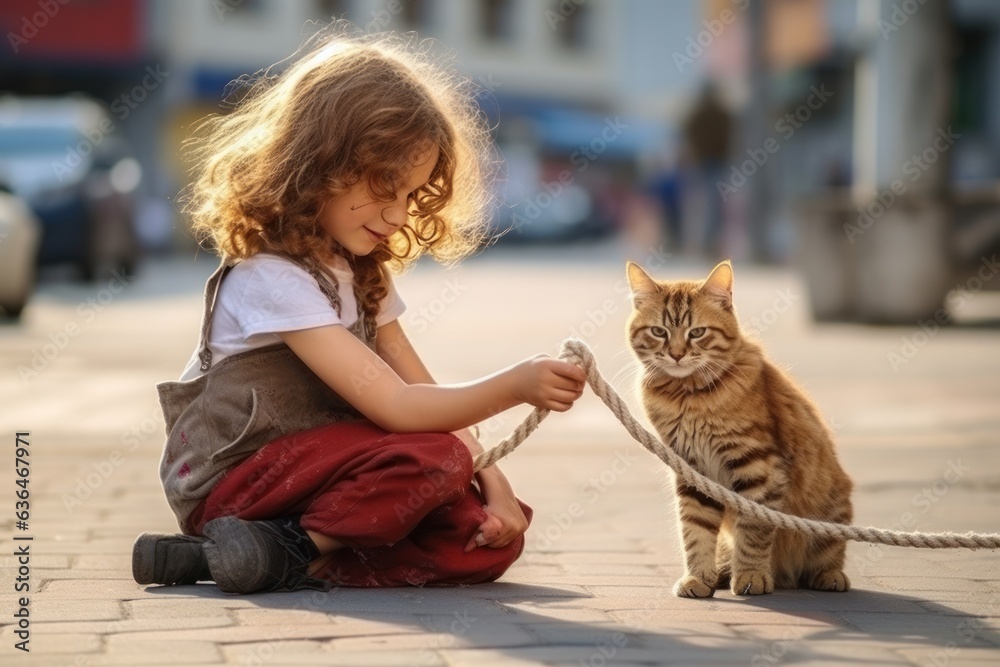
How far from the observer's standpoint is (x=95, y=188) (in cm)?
1883

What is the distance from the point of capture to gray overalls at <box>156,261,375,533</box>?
400 cm

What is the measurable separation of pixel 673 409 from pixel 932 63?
9773 millimetres

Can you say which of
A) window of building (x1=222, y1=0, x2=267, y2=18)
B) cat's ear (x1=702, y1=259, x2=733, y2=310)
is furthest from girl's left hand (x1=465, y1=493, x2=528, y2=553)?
window of building (x1=222, y1=0, x2=267, y2=18)

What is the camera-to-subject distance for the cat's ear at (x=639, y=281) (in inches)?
168

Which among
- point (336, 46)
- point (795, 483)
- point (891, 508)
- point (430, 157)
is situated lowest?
point (891, 508)

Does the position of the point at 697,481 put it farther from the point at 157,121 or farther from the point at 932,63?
the point at 157,121

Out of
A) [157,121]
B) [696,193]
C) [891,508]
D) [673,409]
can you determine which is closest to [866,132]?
[891,508]

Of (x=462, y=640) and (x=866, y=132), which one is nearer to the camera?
(x=462, y=640)

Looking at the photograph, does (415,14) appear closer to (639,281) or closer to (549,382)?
(639,281)

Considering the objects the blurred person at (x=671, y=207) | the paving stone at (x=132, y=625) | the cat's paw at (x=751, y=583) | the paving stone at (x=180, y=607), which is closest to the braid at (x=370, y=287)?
the paving stone at (x=180, y=607)

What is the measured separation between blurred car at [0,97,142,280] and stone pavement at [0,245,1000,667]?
7165 millimetres

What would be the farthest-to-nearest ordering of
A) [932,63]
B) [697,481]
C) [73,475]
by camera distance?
[932,63] < [73,475] < [697,481]

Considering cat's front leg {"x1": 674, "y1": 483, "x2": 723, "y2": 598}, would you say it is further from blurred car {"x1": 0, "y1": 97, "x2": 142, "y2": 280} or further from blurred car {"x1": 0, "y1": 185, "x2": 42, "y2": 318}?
blurred car {"x1": 0, "y1": 97, "x2": 142, "y2": 280}

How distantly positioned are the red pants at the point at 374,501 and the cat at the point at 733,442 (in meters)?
0.56
